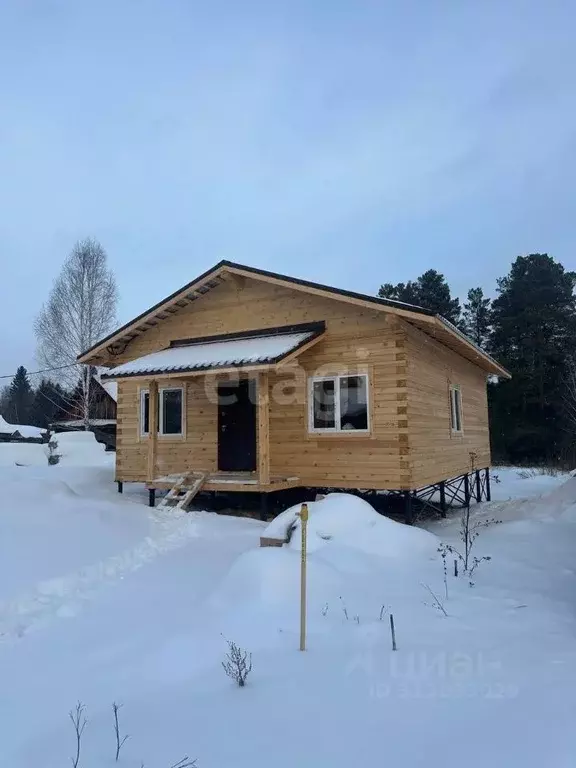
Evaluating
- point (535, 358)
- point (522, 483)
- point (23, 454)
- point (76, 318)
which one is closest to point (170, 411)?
point (23, 454)

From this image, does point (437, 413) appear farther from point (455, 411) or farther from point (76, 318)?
point (76, 318)

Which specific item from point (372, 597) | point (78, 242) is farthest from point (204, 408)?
point (78, 242)

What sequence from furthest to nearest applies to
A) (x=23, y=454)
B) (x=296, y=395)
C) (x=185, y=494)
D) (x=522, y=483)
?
(x=23, y=454), (x=522, y=483), (x=296, y=395), (x=185, y=494)

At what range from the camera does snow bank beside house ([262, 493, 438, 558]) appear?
7391 mm

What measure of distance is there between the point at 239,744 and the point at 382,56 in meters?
14.0

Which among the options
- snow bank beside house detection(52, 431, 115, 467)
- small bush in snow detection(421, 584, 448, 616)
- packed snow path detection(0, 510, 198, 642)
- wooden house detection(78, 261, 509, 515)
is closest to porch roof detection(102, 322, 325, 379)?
wooden house detection(78, 261, 509, 515)

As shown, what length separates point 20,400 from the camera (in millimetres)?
66562

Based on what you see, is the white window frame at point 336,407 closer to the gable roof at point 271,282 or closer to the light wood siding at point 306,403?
the light wood siding at point 306,403

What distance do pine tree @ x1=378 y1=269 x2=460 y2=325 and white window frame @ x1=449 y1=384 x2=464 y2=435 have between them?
21.9 metres

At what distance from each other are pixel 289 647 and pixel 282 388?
26.4 ft

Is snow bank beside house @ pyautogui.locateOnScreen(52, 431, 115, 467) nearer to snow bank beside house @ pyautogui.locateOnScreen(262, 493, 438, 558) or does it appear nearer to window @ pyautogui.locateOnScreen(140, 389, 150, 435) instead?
window @ pyautogui.locateOnScreen(140, 389, 150, 435)

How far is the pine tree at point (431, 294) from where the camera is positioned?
36.9 m

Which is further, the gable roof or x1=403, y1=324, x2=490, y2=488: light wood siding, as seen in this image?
x1=403, y1=324, x2=490, y2=488: light wood siding

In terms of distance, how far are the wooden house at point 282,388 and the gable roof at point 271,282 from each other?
0.10ft
